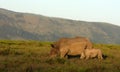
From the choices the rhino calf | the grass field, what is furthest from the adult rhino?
the grass field

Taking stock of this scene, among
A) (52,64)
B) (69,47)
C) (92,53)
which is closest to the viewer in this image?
(52,64)

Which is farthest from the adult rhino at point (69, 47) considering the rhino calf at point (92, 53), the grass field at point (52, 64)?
the grass field at point (52, 64)

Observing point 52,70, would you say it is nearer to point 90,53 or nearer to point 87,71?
point 87,71

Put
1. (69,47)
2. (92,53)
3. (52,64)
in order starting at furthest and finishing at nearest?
(92,53)
(69,47)
(52,64)

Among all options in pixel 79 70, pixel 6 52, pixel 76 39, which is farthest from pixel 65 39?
pixel 79 70

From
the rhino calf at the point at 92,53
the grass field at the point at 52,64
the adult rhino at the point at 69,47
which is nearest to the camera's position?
the grass field at the point at 52,64

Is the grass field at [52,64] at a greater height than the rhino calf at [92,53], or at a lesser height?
greater

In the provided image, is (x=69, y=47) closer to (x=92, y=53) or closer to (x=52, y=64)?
(x=92, y=53)

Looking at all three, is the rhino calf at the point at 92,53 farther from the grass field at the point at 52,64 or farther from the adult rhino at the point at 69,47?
the grass field at the point at 52,64

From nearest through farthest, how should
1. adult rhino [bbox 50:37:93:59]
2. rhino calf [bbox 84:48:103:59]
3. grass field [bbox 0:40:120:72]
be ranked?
grass field [bbox 0:40:120:72] → adult rhino [bbox 50:37:93:59] → rhino calf [bbox 84:48:103:59]

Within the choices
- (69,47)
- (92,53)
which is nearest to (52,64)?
(69,47)

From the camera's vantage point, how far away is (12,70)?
1459 centimetres

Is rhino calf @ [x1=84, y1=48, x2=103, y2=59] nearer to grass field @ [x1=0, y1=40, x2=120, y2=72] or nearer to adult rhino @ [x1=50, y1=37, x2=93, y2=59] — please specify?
adult rhino @ [x1=50, y1=37, x2=93, y2=59]

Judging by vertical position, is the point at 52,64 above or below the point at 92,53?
above
